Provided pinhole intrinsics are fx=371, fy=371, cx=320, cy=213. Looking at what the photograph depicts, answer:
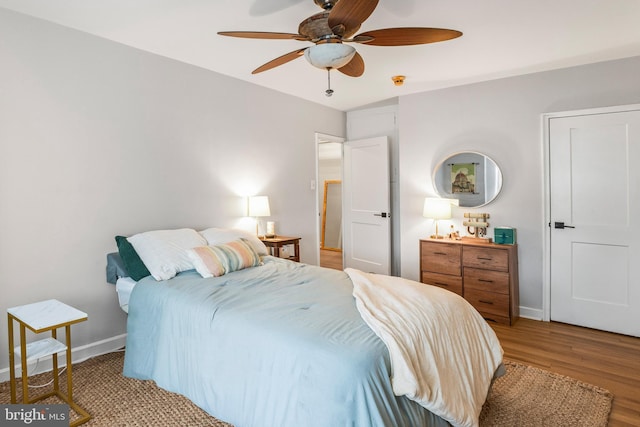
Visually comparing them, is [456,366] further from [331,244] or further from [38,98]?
[331,244]

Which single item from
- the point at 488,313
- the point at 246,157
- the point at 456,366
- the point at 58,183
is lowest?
the point at 488,313

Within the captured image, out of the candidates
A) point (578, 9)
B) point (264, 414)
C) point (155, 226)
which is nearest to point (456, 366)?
point (264, 414)

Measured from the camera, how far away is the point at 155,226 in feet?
10.4

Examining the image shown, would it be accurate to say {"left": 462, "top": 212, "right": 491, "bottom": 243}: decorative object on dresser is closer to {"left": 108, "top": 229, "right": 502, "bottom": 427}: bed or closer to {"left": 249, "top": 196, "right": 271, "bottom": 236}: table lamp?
{"left": 108, "top": 229, "right": 502, "bottom": 427}: bed

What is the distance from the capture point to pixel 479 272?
3668 mm

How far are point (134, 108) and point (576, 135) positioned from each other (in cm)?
392

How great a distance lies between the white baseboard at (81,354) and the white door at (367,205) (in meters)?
3.12

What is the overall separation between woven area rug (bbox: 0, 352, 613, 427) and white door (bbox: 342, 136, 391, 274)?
2.52 meters

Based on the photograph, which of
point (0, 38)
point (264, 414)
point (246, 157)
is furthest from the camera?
point (246, 157)

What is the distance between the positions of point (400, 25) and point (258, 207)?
211 centimetres

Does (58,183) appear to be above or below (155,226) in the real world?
above

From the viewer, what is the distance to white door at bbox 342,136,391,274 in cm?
491

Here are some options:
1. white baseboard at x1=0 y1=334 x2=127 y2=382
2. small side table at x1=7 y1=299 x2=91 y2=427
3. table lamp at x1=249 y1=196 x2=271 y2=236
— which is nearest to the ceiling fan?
small side table at x1=7 y1=299 x2=91 y2=427

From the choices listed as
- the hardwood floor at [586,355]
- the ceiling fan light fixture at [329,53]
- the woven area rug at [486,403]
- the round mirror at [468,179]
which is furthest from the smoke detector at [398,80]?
the woven area rug at [486,403]
